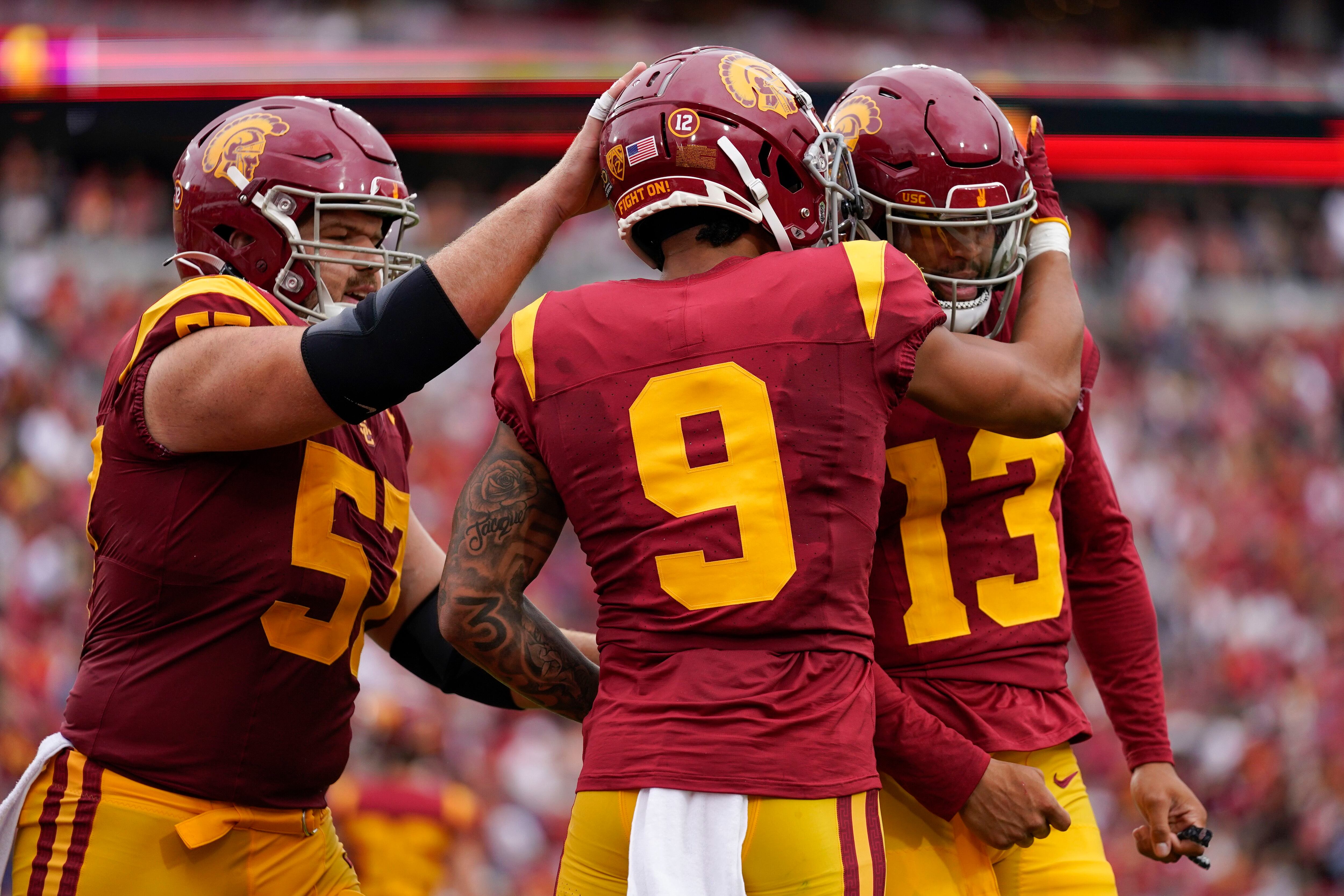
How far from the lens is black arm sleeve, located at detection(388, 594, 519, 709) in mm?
3184

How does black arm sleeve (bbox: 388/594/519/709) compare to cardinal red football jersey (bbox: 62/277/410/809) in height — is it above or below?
below

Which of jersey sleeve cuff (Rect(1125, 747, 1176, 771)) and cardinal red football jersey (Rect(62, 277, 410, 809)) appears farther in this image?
jersey sleeve cuff (Rect(1125, 747, 1176, 771))

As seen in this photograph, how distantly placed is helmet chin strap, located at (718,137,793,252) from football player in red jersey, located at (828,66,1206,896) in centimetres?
43

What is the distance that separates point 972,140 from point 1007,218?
0.58 feet

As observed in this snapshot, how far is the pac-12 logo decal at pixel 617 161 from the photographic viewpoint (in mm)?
2449

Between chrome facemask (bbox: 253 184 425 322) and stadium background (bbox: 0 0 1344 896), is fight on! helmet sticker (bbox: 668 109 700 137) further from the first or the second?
stadium background (bbox: 0 0 1344 896)

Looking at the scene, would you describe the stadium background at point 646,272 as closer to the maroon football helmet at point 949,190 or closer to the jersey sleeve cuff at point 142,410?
the jersey sleeve cuff at point 142,410

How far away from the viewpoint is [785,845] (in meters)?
2.10

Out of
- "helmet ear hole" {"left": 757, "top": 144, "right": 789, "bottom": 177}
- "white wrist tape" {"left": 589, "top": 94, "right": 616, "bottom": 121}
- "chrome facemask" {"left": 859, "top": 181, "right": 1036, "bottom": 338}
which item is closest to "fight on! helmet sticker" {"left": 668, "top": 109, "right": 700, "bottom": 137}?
"helmet ear hole" {"left": 757, "top": 144, "right": 789, "bottom": 177}

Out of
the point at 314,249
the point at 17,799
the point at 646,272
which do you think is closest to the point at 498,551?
the point at 314,249

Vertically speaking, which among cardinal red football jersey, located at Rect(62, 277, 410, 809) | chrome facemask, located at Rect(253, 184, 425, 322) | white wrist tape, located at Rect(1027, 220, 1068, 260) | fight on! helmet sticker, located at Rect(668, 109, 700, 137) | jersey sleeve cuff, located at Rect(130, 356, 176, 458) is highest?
fight on! helmet sticker, located at Rect(668, 109, 700, 137)

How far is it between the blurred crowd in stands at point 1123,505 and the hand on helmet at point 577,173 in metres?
3.74

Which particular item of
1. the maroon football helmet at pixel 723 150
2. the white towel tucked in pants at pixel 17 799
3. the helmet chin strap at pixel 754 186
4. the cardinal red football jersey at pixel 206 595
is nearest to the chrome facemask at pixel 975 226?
the maroon football helmet at pixel 723 150

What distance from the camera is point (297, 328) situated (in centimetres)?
246
